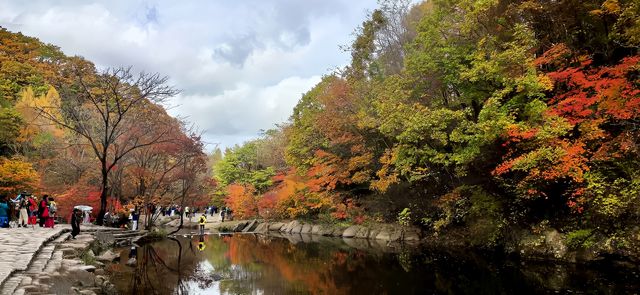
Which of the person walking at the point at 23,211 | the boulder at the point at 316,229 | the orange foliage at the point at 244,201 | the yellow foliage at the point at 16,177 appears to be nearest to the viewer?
the person walking at the point at 23,211

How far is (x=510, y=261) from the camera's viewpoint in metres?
16.5

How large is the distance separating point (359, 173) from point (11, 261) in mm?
21719

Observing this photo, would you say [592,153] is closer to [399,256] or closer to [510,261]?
[510,261]

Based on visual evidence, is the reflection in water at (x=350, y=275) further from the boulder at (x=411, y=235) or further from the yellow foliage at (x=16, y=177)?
the yellow foliage at (x=16, y=177)

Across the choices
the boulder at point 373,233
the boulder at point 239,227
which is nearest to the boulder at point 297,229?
the boulder at point 239,227

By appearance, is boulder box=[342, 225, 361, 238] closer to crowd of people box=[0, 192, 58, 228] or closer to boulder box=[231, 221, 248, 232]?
boulder box=[231, 221, 248, 232]

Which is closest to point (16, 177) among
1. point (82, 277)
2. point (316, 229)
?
point (82, 277)

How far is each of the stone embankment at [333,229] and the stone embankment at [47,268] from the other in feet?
53.6

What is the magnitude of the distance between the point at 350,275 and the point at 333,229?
17.4 m

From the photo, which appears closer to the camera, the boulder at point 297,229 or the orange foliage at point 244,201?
the boulder at point 297,229

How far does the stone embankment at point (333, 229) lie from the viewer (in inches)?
1006

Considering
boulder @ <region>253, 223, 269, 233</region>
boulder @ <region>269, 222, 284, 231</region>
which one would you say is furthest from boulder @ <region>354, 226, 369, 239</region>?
boulder @ <region>253, 223, 269, 233</region>

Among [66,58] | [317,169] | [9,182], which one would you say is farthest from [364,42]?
[66,58]

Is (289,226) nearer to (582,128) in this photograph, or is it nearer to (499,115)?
(499,115)
